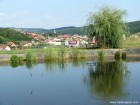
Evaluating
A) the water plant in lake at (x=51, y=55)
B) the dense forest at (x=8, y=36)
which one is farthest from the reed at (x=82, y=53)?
the dense forest at (x=8, y=36)

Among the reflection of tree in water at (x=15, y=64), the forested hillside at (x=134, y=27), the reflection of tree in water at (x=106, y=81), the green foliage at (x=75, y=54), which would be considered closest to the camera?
the reflection of tree in water at (x=106, y=81)

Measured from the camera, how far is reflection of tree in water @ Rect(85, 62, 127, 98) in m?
14.6

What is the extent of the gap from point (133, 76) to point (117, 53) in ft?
43.7

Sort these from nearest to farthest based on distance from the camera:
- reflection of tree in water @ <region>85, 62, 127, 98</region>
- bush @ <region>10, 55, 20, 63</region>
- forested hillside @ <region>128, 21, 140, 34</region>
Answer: reflection of tree in water @ <region>85, 62, 127, 98</region>, bush @ <region>10, 55, 20, 63</region>, forested hillside @ <region>128, 21, 140, 34</region>

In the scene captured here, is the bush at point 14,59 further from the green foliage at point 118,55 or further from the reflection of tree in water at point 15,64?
the green foliage at point 118,55

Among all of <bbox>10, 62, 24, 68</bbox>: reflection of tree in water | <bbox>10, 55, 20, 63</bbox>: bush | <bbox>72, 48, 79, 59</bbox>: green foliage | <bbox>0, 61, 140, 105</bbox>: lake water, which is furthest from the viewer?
<bbox>72, 48, 79, 59</bbox>: green foliage

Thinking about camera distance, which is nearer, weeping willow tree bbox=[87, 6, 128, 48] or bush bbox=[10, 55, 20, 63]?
bush bbox=[10, 55, 20, 63]

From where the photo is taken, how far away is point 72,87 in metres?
16.1

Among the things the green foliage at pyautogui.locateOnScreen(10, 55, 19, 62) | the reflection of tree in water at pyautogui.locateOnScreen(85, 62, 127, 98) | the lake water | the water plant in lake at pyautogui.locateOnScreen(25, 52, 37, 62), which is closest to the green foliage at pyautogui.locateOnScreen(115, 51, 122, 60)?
the water plant in lake at pyautogui.locateOnScreen(25, 52, 37, 62)

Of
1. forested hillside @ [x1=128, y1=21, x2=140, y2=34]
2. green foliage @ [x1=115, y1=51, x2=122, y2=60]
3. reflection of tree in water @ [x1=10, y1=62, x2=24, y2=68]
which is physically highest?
forested hillside @ [x1=128, y1=21, x2=140, y2=34]

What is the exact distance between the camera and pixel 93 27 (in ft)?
117

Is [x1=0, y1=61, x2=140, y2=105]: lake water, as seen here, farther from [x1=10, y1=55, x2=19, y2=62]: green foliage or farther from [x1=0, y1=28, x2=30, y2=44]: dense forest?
[x1=0, y1=28, x2=30, y2=44]: dense forest

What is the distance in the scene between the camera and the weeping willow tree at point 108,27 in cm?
3506

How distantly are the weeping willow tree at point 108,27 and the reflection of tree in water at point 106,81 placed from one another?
11.4 metres
